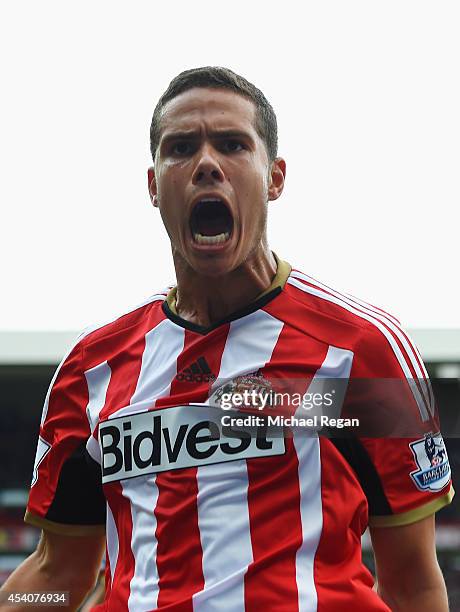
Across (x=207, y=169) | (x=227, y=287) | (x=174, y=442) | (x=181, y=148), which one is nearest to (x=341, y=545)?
(x=174, y=442)

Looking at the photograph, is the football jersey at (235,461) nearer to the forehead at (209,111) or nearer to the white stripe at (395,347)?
the white stripe at (395,347)

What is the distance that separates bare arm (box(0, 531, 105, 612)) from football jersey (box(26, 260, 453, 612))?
0.04 m

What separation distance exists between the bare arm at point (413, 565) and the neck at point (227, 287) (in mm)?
611

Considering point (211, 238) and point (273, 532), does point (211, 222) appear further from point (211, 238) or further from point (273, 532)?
point (273, 532)

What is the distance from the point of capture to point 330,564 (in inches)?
73.8

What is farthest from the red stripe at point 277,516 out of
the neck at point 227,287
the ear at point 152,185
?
the ear at point 152,185

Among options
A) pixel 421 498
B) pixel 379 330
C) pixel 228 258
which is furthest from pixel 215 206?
pixel 421 498

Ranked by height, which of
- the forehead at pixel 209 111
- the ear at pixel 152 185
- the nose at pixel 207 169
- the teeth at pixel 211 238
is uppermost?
the forehead at pixel 209 111

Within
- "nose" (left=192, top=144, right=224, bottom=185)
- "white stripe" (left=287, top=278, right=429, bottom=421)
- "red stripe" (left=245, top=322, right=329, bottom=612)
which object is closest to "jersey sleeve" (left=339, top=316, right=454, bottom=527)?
"white stripe" (left=287, top=278, right=429, bottom=421)

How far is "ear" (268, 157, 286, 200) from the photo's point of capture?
90.3 inches

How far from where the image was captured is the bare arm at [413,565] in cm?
203

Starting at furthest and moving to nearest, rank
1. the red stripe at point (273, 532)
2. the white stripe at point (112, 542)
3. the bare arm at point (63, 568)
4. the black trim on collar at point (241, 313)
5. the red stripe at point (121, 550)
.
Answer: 1. the bare arm at point (63, 568)
2. the black trim on collar at point (241, 313)
3. the white stripe at point (112, 542)
4. the red stripe at point (121, 550)
5. the red stripe at point (273, 532)

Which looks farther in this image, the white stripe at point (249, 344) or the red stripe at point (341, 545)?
the white stripe at point (249, 344)

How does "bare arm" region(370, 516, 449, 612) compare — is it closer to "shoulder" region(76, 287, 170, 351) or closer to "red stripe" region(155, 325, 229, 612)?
"red stripe" region(155, 325, 229, 612)
